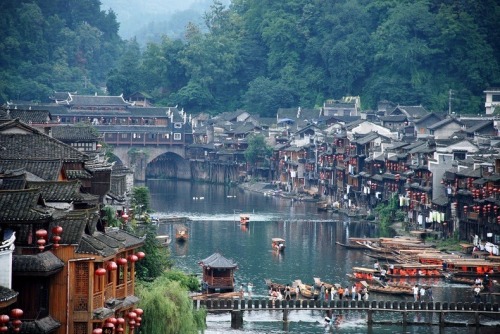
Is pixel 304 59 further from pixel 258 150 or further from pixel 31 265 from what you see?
pixel 31 265

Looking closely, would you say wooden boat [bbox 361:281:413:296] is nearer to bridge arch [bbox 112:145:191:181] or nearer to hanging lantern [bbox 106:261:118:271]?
hanging lantern [bbox 106:261:118:271]

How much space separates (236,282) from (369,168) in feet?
141

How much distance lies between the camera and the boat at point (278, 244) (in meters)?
80.3

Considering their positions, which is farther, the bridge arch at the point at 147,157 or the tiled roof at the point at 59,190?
the bridge arch at the point at 147,157

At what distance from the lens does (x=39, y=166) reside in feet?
144

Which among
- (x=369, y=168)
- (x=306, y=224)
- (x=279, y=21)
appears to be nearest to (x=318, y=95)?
(x=279, y=21)

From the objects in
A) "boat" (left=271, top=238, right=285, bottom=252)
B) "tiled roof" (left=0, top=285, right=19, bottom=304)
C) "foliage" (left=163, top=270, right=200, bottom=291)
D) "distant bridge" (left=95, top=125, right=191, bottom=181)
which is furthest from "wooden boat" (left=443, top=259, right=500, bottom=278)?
"distant bridge" (left=95, top=125, right=191, bottom=181)

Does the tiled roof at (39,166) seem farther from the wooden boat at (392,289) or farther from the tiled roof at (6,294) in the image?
the wooden boat at (392,289)

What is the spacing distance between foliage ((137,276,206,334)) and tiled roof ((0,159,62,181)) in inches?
189

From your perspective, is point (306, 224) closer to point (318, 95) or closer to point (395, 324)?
point (395, 324)

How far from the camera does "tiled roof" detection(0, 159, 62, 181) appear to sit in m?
43.5

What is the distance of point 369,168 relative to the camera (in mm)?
109125

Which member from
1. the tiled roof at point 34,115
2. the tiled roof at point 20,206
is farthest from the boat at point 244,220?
the tiled roof at point 20,206

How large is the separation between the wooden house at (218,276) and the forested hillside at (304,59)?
83740 millimetres
